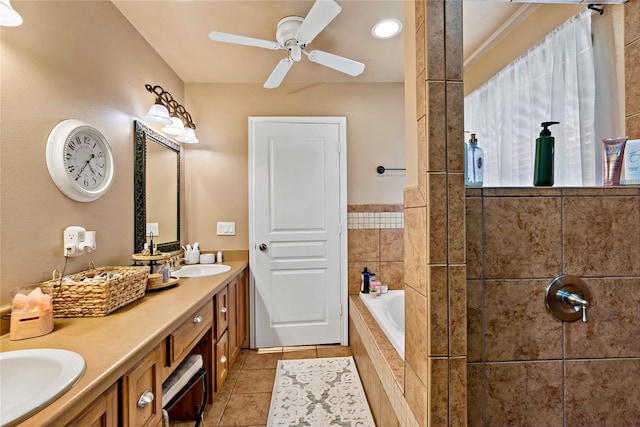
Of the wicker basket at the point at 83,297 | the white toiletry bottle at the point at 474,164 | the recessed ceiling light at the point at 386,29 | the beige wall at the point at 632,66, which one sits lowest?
the wicker basket at the point at 83,297

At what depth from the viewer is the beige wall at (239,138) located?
2672 millimetres

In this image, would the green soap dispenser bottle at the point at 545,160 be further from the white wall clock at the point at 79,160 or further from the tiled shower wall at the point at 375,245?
the white wall clock at the point at 79,160

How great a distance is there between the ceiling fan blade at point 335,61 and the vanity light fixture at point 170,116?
3.50 ft

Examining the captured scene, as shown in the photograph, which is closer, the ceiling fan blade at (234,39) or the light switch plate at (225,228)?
the ceiling fan blade at (234,39)

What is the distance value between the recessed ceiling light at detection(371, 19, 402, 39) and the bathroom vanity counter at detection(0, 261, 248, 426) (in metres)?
2.02

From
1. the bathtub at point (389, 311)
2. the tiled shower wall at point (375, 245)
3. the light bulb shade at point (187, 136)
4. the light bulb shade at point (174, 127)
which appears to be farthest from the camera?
the tiled shower wall at point (375, 245)

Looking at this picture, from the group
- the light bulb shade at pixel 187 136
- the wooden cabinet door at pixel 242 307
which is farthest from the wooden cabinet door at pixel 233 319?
the light bulb shade at pixel 187 136

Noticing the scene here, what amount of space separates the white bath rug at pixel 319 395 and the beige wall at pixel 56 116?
1.37m

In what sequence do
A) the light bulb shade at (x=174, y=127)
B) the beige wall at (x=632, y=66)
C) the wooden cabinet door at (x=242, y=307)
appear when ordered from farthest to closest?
the wooden cabinet door at (x=242, y=307) < the light bulb shade at (x=174, y=127) < the beige wall at (x=632, y=66)

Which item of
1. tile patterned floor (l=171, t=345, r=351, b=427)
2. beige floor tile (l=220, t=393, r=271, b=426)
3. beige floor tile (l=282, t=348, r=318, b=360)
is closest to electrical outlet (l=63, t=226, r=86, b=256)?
tile patterned floor (l=171, t=345, r=351, b=427)

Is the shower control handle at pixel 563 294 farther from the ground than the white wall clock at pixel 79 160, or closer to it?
closer to it

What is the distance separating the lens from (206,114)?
2676 mm

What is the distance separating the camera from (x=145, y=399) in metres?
0.97

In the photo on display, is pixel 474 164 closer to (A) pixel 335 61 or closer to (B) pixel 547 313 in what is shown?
(B) pixel 547 313
